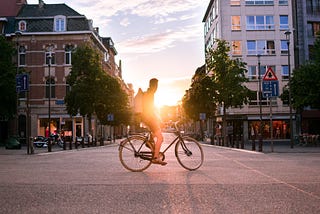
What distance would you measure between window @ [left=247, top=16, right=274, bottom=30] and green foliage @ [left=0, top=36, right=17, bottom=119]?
2998 cm

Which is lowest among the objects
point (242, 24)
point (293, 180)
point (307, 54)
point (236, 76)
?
point (293, 180)

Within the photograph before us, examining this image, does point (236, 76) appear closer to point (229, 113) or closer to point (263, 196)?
point (229, 113)

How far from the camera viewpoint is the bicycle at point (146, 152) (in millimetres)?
9672

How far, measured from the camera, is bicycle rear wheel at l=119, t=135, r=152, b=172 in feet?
31.8

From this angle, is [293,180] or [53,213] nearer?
[53,213]

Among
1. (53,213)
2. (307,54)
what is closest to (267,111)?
(307,54)

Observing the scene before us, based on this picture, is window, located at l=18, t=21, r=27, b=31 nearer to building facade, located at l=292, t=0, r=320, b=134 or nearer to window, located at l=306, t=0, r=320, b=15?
building facade, located at l=292, t=0, r=320, b=134

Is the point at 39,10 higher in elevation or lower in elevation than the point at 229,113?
higher

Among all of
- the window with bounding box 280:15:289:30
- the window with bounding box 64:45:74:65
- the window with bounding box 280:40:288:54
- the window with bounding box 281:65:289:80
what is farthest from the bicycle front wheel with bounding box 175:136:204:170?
the window with bounding box 280:15:289:30

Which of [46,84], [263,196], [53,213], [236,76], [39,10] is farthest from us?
[39,10]

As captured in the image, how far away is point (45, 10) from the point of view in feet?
193

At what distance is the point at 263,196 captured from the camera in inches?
243

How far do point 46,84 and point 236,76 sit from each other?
27.5 m

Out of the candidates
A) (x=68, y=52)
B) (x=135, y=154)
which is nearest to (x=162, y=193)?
(x=135, y=154)
